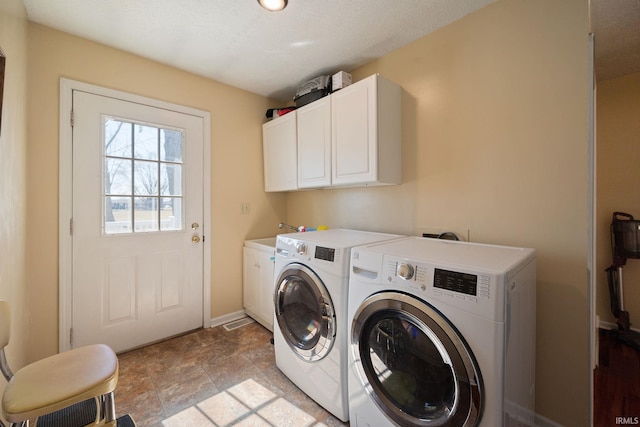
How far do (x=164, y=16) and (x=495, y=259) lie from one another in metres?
2.30

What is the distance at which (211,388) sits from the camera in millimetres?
1679

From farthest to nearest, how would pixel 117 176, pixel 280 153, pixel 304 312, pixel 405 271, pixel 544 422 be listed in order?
pixel 280 153 < pixel 117 176 < pixel 304 312 < pixel 544 422 < pixel 405 271

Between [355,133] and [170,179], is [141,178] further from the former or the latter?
[355,133]

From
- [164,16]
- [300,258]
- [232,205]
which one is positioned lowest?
[300,258]

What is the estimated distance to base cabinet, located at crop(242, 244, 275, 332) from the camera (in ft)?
7.58

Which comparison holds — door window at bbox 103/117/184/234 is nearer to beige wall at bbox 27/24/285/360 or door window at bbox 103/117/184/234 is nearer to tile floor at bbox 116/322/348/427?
beige wall at bbox 27/24/285/360

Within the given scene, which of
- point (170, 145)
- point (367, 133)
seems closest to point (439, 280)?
point (367, 133)

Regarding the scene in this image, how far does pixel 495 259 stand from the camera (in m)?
1.10

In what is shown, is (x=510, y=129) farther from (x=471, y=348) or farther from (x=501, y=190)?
(x=471, y=348)

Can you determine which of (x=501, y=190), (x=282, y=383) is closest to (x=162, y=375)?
(x=282, y=383)

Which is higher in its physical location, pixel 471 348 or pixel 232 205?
pixel 232 205

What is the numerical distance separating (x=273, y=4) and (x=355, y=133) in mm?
904

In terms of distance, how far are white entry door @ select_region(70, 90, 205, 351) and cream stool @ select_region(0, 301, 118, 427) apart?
101cm

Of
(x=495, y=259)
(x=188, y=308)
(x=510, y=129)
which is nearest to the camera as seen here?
(x=495, y=259)
